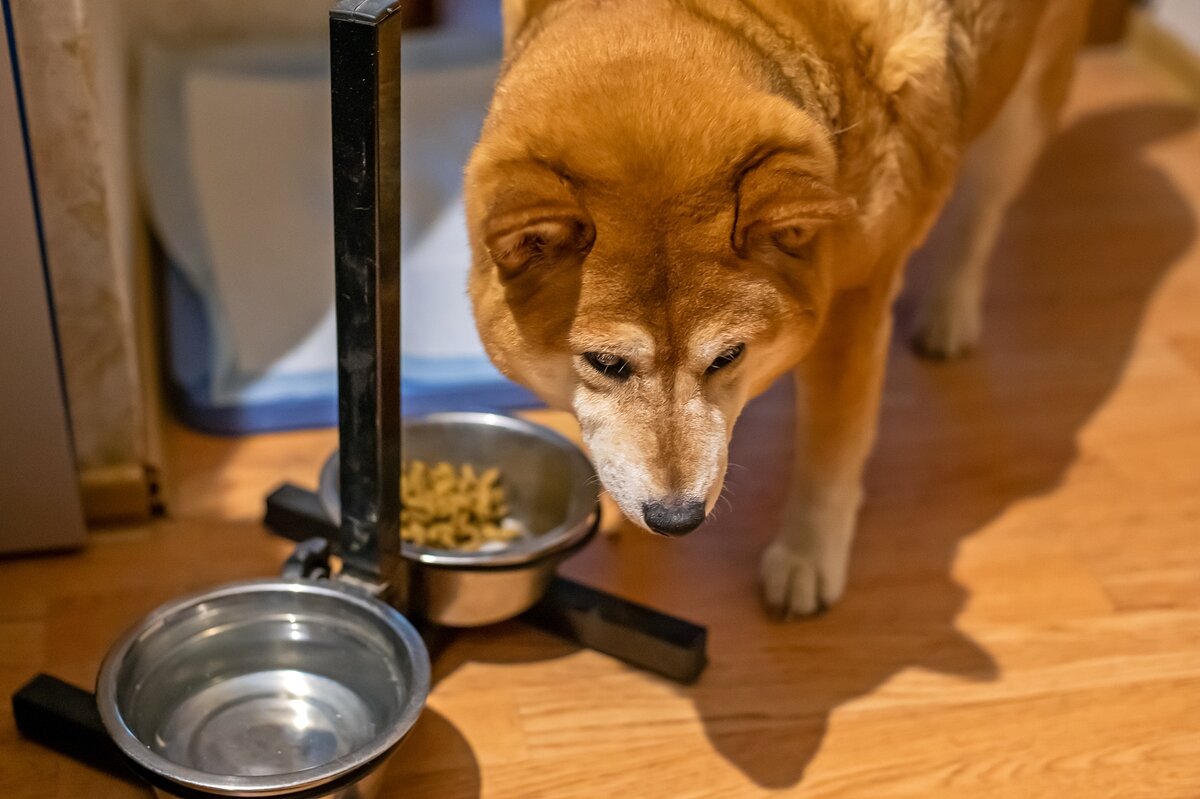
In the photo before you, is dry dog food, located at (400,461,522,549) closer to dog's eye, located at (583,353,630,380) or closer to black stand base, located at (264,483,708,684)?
black stand base, located at (264,483,708,684)

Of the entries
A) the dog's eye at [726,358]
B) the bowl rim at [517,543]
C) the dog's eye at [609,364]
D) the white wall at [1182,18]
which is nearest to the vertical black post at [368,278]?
the bowl rim at [517,543]

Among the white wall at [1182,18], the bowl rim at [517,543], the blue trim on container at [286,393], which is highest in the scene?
the white wall at [1182,18]

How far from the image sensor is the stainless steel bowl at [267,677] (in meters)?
1.32

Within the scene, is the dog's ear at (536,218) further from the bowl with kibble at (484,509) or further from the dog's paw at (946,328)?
the dog's paw at (946,328)

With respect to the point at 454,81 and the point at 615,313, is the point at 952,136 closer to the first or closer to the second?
the point at 615,313

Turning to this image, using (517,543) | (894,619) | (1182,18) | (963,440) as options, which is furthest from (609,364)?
(1182,18)

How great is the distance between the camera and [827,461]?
1.65 meters

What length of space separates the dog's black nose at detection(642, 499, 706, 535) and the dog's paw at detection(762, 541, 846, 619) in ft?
1.43

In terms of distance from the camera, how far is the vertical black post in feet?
3.82

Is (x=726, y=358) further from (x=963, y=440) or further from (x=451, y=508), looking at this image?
(x=963, y=440)

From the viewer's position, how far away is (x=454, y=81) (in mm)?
2588

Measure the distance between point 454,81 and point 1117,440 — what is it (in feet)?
4.64

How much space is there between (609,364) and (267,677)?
20.7 inches

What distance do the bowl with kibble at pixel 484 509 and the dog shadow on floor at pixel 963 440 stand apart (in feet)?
0.81
